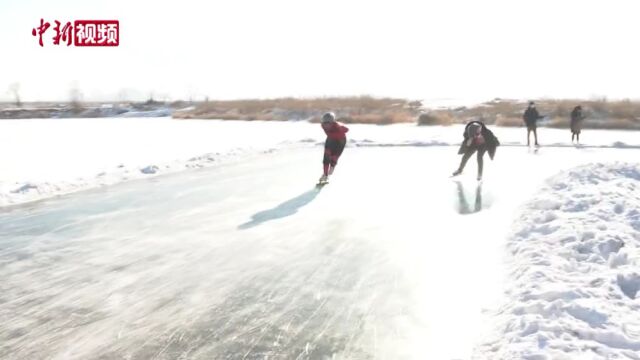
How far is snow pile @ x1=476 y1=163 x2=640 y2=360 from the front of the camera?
10.2ft

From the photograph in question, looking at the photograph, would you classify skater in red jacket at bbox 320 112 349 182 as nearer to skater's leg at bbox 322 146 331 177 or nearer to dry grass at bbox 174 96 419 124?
skater's leg at bbox 322 146 331 177

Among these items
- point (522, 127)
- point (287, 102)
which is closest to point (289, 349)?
point (522, 127)

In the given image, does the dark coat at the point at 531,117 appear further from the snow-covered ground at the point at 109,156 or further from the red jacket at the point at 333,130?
the red jacket at the point at 333,130

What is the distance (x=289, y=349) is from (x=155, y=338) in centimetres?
91

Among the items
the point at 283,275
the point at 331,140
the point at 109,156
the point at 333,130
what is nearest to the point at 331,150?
the point at 331,140

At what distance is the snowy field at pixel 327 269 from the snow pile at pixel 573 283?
2 centimetres

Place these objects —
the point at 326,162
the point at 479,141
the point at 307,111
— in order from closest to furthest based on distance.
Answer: the point at 326,162 < the point at 479,141 < the point at 307,111

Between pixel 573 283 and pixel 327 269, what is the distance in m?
2.10

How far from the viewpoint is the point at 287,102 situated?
1948 inches

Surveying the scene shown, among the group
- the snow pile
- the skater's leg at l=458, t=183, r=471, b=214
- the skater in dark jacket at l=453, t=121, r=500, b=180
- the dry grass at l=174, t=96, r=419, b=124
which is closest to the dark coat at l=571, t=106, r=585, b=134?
the skater in dark jacket at l=453, t=121, r=500, b=180

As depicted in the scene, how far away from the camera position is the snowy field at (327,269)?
3.32m

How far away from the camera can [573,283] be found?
4066 mm

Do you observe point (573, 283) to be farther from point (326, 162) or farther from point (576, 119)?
point (576, 119)

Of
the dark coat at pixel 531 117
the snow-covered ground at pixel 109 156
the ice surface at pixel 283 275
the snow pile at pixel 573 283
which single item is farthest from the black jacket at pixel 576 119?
the snow pile at pixel 573 283
